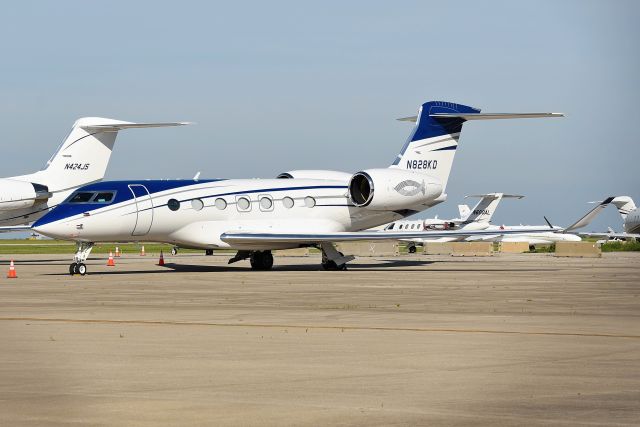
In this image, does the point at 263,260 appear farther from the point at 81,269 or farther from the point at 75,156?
the point at 75,156

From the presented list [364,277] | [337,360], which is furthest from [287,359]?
[364,277]

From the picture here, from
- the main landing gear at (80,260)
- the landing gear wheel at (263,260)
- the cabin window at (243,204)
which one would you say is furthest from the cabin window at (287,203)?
the main landing gear at (80,260)

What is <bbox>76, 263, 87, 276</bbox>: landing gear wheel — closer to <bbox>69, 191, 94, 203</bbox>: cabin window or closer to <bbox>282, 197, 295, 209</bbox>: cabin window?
<bbox>69, 191, 94, 203</bbox>: cabin window

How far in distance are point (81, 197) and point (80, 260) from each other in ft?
6.51

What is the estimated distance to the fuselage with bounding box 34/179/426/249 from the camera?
34.1 meters

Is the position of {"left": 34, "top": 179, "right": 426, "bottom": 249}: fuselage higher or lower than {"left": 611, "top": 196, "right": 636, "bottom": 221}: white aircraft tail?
higher

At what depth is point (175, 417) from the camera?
8.31 meters

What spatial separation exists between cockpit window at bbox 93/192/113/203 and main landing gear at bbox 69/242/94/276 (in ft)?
4.53

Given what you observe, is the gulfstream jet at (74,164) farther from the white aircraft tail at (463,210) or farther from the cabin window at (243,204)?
the white aircraft tail at (463,210)

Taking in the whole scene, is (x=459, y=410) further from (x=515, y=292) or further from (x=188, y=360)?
(x=515, y=292)

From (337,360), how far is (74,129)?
37.9 metres

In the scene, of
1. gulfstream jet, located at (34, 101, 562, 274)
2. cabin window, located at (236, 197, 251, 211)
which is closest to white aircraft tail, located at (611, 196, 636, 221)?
gulfstream jet, located at (34, 101, 562, 274)

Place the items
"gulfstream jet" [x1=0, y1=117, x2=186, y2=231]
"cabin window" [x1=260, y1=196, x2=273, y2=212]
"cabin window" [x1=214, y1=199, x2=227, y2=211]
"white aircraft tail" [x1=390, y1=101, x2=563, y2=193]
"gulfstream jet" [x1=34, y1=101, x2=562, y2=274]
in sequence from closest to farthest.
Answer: "gulfstream jet" [x1=34, y1=101, x2=562, y2=274] → "cabin window" [x1=214, y1=199, x2=227, y2=211] → "cabin window" [x1=260, y1=196, x2=273, y2=212] → "white aircraft tail" [x1=390, y1=101, x2=563, y2=193] → "gulfstream jet" [x1=0, y1=117, x2=186, y2=231]

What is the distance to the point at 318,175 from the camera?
41.2 meters
